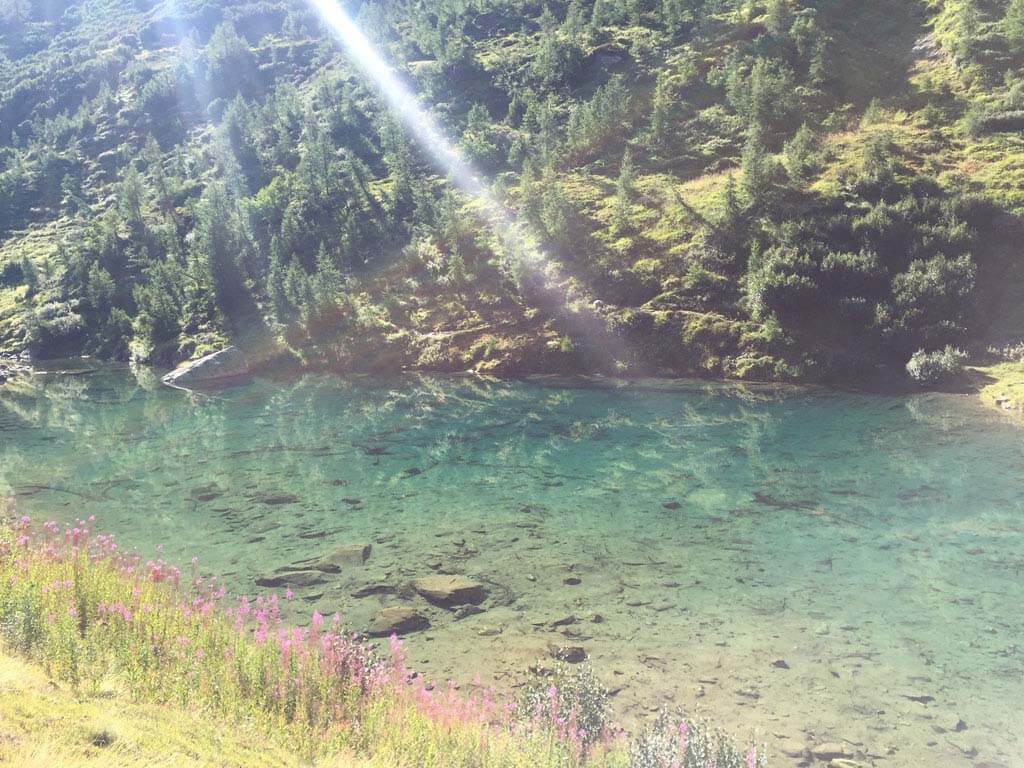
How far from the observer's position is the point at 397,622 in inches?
603

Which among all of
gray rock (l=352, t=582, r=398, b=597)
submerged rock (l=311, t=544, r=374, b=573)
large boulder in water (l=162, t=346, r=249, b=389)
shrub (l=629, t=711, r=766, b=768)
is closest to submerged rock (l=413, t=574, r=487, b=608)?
gray rock (l=352, t=582, r=398, b=597)

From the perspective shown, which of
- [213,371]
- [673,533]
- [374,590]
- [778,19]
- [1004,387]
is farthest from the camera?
[778,19]

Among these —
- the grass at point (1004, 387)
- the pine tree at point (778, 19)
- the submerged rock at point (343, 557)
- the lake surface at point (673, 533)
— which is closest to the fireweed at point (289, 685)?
the lake surface at point (673, 533)

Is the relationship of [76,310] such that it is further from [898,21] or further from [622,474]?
[898,21]

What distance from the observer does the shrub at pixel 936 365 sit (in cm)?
A: 4134

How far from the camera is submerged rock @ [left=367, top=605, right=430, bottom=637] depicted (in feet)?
49.1

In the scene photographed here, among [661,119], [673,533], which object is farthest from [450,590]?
[661,119]

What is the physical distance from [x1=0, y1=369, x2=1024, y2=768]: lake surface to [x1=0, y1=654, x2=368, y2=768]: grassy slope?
6.10 meters

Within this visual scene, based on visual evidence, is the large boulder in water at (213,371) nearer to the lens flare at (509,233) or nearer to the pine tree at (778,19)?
the lens flare at (509,233)

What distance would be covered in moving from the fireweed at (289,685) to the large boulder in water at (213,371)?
65.5 meters

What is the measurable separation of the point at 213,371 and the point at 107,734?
75.1 meters

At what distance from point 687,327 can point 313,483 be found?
3809 centimetres

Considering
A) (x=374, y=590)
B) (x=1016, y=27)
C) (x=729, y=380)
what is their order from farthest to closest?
1. (x=1016, y=27)
2. (x=729, y=380)
3. (x=374, y=590)

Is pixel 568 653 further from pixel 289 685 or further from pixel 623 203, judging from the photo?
pixel 623 203
